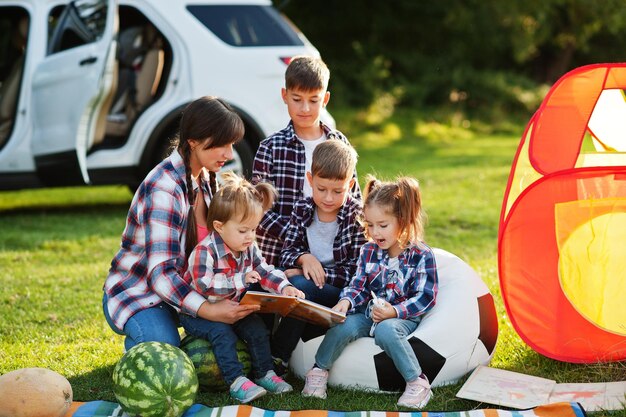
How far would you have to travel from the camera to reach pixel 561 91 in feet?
14.0

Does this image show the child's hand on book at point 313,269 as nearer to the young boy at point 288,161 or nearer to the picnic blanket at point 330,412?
the young boy at point 288,161

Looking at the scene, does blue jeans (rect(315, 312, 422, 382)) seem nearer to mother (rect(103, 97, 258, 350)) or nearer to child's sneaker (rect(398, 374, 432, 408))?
child's sneaker (rect(398, 374, 432, 408))

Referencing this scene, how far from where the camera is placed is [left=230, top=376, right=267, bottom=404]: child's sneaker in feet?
11.4

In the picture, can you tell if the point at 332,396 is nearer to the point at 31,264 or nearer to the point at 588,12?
the point at 31,264

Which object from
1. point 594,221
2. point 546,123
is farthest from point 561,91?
point 594,221

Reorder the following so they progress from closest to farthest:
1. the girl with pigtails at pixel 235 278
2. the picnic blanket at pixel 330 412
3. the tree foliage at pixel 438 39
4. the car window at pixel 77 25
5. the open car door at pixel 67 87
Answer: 1. the picnic blanket at pixel 330 412
2. the girl with pigtails at pixel 235 278
3. the open car door at pixel 67 87
4. the car window at pixel 77 25
5. the tree foliage at pixel 438 39

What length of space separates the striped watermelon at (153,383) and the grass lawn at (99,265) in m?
0.30

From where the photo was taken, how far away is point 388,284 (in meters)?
3.74

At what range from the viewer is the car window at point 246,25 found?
736 cm

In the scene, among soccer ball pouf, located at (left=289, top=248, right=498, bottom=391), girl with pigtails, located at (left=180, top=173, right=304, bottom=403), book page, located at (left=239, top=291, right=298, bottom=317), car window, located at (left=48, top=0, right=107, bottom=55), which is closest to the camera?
book page, located at (left=239, top=291, right=298, bottom=317)

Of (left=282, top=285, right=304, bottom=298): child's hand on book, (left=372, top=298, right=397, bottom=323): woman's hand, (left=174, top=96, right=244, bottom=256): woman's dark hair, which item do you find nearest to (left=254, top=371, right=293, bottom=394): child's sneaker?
(left=282, top=285, right=304, bottom=298): child's hand on book

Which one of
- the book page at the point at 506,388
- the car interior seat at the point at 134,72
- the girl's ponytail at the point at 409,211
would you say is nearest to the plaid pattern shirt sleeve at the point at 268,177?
the girl's ponytail at the point at 409,211

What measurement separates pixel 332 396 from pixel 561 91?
1890 mm

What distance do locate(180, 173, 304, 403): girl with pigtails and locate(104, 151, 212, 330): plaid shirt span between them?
9 cm
